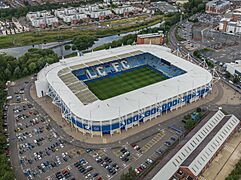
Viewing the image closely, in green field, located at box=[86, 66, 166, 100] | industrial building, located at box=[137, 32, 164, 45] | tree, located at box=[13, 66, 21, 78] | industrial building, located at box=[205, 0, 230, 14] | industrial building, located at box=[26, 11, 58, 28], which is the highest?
industrial building, located at box=[205, 0, 230, 14]

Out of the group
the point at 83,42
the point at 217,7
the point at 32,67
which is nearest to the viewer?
the point at 32,67

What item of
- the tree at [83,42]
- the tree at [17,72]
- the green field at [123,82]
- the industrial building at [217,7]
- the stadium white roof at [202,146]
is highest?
the industrial building at [217,7]

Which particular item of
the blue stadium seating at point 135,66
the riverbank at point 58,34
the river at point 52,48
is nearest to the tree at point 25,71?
the blue stadium seating at point 135,66

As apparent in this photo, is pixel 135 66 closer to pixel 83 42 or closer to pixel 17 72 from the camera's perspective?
pixel 83 42

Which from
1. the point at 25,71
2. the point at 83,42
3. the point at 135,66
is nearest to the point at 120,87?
the point at 135,66

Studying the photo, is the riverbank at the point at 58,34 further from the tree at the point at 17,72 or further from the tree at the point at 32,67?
the tree at the point at 17,72

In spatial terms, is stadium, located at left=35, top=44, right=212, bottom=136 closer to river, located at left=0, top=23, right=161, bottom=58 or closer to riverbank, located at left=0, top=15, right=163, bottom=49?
river, located at left=0, top=23, right=161, bottom=58

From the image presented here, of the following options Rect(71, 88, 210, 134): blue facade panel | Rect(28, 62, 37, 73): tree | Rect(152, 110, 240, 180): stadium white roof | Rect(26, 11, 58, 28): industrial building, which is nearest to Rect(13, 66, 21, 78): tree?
Rect(28, 62, 37, 73): tree
